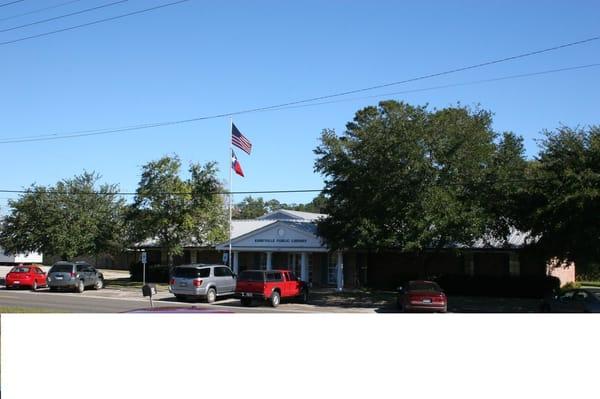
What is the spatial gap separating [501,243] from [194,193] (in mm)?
19189

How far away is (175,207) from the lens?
3903 cm

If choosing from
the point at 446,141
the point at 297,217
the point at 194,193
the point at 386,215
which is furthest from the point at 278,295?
the point at 297,217

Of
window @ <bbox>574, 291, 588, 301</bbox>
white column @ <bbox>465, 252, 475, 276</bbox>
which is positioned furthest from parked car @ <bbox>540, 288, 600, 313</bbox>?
white column @ <bbox>465, 252, 475, 276</bbox>

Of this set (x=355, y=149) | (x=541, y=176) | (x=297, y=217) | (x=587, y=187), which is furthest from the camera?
(x=297, y=217)

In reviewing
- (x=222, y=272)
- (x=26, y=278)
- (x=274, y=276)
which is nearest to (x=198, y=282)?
→ (x=222, y=272)

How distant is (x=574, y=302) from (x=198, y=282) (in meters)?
16.3

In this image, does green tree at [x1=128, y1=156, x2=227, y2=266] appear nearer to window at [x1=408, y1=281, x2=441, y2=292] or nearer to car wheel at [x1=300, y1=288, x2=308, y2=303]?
car wheel at [x1=300, y1=288, x2=308, y2=303]

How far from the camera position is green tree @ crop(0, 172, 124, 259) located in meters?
42.2

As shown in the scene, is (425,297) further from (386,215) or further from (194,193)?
(194,193)

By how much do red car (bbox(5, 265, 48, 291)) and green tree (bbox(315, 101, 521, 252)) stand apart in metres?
18.6

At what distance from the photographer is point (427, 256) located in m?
34.2

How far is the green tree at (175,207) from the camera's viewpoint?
1535 inches

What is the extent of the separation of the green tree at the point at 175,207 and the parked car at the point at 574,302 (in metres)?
22.6

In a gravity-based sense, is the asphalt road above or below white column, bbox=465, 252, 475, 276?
below
